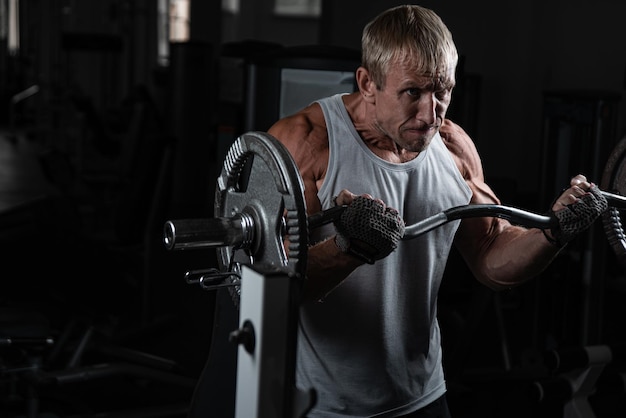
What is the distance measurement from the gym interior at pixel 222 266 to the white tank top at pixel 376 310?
22 cm

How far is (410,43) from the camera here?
1.29m

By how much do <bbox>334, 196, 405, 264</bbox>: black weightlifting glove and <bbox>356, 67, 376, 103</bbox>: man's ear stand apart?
0.97ft

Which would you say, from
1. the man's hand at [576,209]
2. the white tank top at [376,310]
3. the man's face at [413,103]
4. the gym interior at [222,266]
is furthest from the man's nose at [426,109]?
the gym interior at [222,266]

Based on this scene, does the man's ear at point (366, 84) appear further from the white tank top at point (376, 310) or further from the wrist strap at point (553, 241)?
the wrist strap at point (553, 241)

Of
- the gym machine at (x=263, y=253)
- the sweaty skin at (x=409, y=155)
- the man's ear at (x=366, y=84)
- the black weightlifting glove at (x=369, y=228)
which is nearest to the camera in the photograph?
the gym machine at (x=263, y=253)

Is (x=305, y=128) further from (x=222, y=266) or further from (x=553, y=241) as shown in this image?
(x=553, y=241)

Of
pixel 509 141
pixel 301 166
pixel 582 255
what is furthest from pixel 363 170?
pixel 509 141

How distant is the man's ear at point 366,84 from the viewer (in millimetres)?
1362

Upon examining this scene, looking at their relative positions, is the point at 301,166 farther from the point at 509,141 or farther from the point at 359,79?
the point at 509,141

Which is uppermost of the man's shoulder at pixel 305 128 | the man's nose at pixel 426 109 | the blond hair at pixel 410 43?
the blond hair at pixel 410 43

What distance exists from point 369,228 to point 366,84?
1.17 feet

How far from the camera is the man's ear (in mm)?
1362

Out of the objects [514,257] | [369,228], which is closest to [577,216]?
[514,257]

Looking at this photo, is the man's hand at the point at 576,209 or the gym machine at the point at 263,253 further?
the man's hand at the point at 576,209
